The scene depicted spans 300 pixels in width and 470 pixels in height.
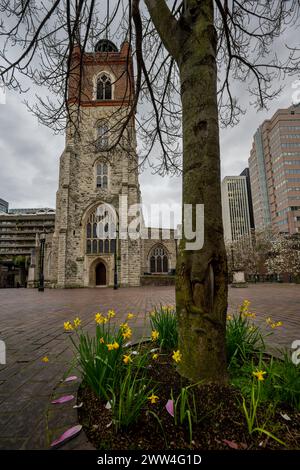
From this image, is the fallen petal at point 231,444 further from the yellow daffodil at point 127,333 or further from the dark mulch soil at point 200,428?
the yellow daffodil at point 127,333

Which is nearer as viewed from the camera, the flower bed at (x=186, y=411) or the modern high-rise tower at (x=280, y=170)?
the flower bed at (x=186, y=411)

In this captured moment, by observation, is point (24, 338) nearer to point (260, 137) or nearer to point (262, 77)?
point (262, 77)

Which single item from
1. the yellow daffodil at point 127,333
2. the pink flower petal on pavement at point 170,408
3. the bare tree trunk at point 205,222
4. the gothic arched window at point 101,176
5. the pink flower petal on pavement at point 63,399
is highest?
the gothic arched window at point 101,176

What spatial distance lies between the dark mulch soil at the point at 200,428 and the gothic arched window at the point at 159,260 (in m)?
30.8

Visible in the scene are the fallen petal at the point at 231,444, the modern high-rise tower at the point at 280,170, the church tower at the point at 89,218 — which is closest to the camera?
the fallen petal at the point at 231,444

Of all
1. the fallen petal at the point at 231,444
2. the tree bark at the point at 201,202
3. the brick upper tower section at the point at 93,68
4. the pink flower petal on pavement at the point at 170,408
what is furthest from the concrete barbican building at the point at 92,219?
the fallen petal at the point at 231,444

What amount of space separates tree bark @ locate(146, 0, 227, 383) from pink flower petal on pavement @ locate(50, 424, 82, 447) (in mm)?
798

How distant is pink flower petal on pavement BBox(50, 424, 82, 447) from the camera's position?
1090mm

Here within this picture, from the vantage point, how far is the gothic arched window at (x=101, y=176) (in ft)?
72.9

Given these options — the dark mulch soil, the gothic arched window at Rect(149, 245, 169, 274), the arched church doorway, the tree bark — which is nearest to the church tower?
the arched church doorway

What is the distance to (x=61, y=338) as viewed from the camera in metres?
3.22

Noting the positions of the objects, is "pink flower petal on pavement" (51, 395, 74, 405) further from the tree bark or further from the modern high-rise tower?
the modern high-rise tower
